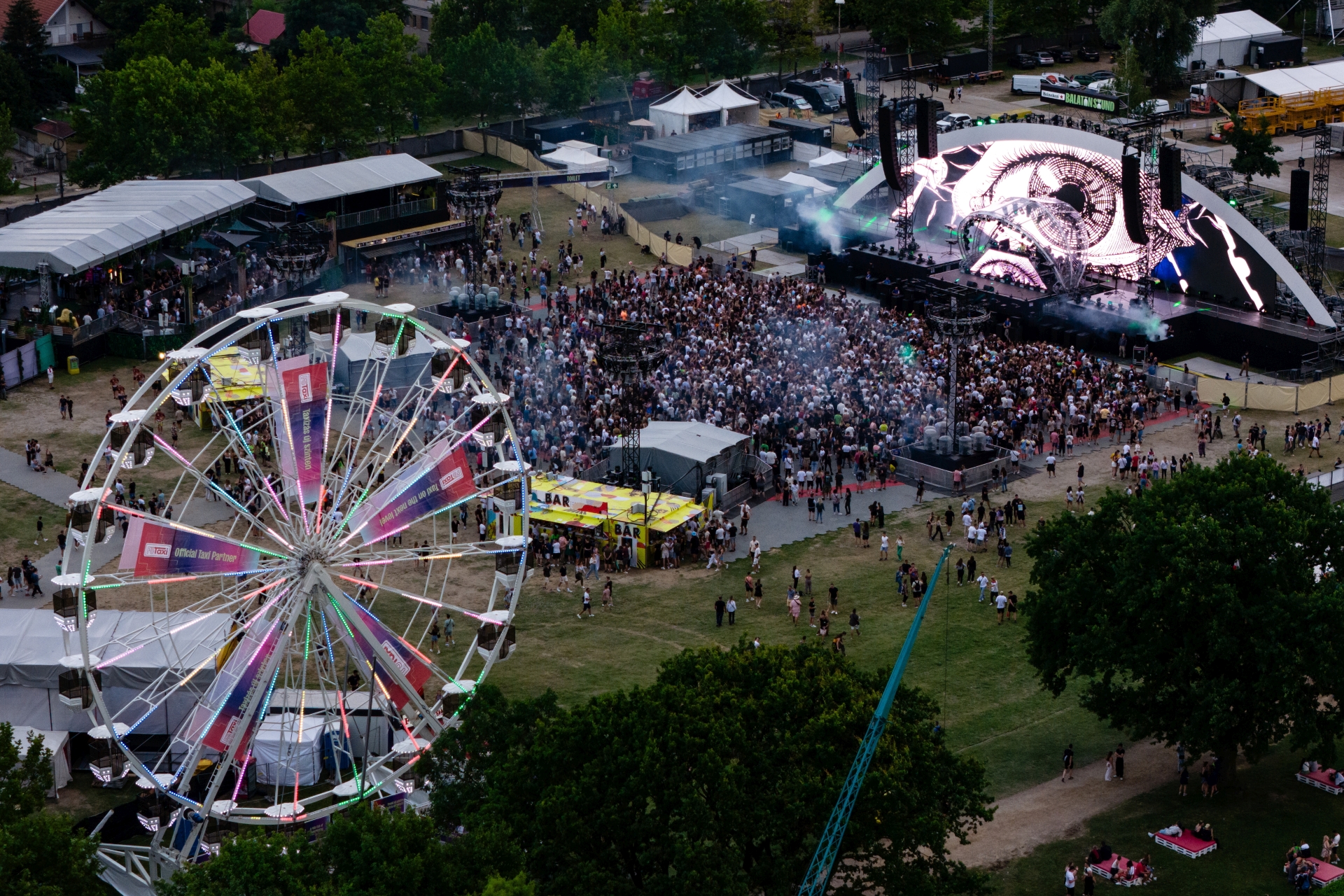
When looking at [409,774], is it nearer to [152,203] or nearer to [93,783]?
[93,783]

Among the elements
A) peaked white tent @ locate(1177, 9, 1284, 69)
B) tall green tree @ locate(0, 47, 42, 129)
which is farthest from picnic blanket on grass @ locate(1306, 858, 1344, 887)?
peaked white tent @ locate(1177, 9, 1284, 69)

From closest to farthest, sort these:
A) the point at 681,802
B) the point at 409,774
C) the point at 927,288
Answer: the point at 681,802 < the point at 409,774 < the point at 927,288

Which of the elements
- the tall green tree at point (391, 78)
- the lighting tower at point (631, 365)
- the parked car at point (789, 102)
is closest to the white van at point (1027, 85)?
the parked car at point (789, 102)

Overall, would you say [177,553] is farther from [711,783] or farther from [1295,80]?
[1295,80]

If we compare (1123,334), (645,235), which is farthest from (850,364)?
(645,235)

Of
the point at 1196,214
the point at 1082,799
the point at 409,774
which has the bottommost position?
the point at 1082,799

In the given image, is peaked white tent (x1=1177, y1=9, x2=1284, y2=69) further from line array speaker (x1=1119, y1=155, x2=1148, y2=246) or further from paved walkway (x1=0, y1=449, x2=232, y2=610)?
paved walkway (x1=0, y1=449, x2=232, y2=610)

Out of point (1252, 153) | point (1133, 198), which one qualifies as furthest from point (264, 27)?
point (1133, 198)
